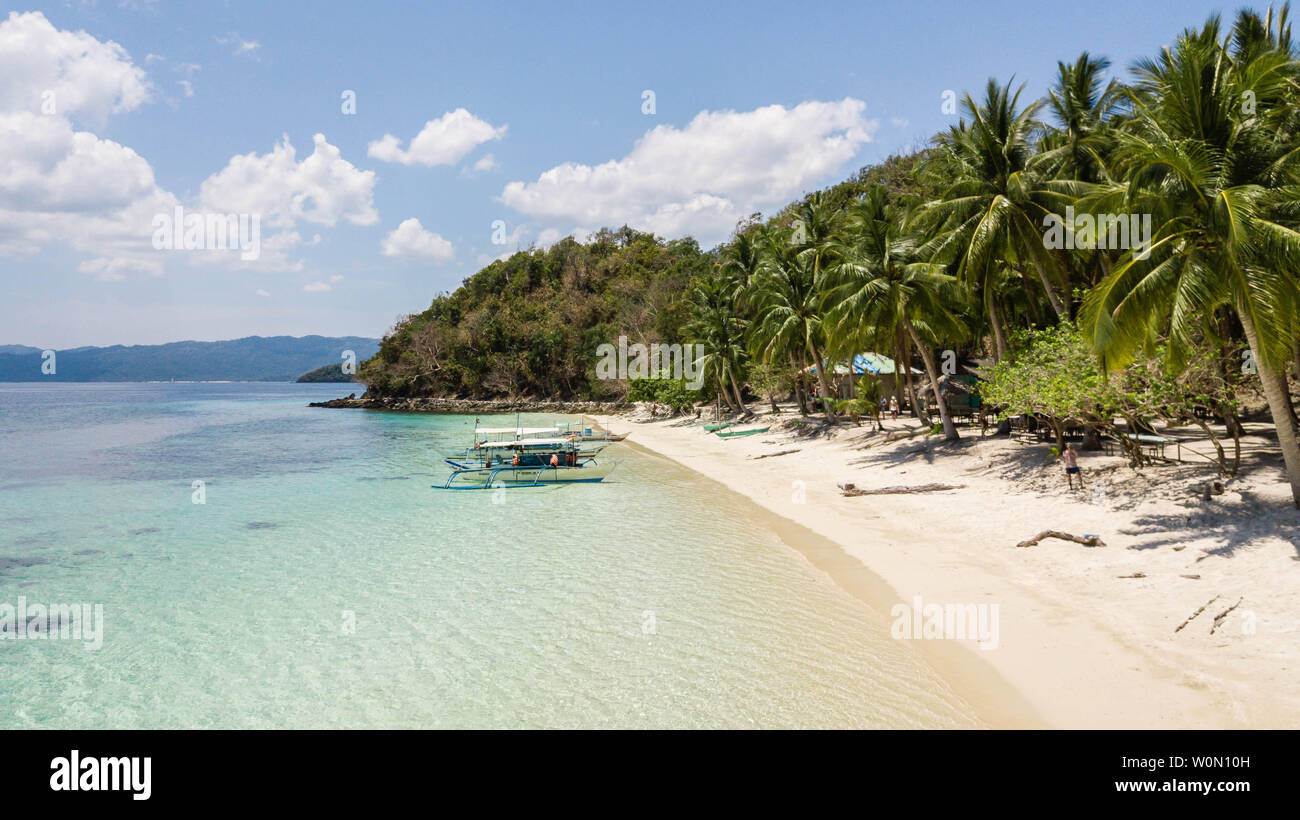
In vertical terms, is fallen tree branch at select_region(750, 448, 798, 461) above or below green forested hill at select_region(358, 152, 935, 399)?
below

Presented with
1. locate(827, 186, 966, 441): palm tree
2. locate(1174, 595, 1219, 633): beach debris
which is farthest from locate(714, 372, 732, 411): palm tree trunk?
locate(1174, 595, 1219, 633): beach debris

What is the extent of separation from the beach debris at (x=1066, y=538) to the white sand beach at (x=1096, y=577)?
12 centimetres

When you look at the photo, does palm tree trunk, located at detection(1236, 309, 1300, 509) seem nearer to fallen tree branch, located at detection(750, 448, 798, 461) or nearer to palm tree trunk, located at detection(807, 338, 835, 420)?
fallen tree branch, located at detection(750, 448, 798, 461)

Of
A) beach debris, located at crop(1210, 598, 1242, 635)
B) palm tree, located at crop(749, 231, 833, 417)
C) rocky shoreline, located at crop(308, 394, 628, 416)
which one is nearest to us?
beach debris, located at crop(1210, 598, 1242, 635)

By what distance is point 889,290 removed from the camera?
21.1 m

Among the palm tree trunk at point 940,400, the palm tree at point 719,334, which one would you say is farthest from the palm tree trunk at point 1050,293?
the palm tree at point 719,334

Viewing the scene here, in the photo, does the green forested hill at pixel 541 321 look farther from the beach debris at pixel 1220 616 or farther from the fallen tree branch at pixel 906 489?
the beach debris at pixel 1220 616

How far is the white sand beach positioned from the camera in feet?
20.5

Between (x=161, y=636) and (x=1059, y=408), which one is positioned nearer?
(x=161, y=636)

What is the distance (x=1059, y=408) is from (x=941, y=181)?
38.6 ft

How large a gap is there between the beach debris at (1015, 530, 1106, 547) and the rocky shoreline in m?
50.8

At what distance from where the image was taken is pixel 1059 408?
12.7 m
